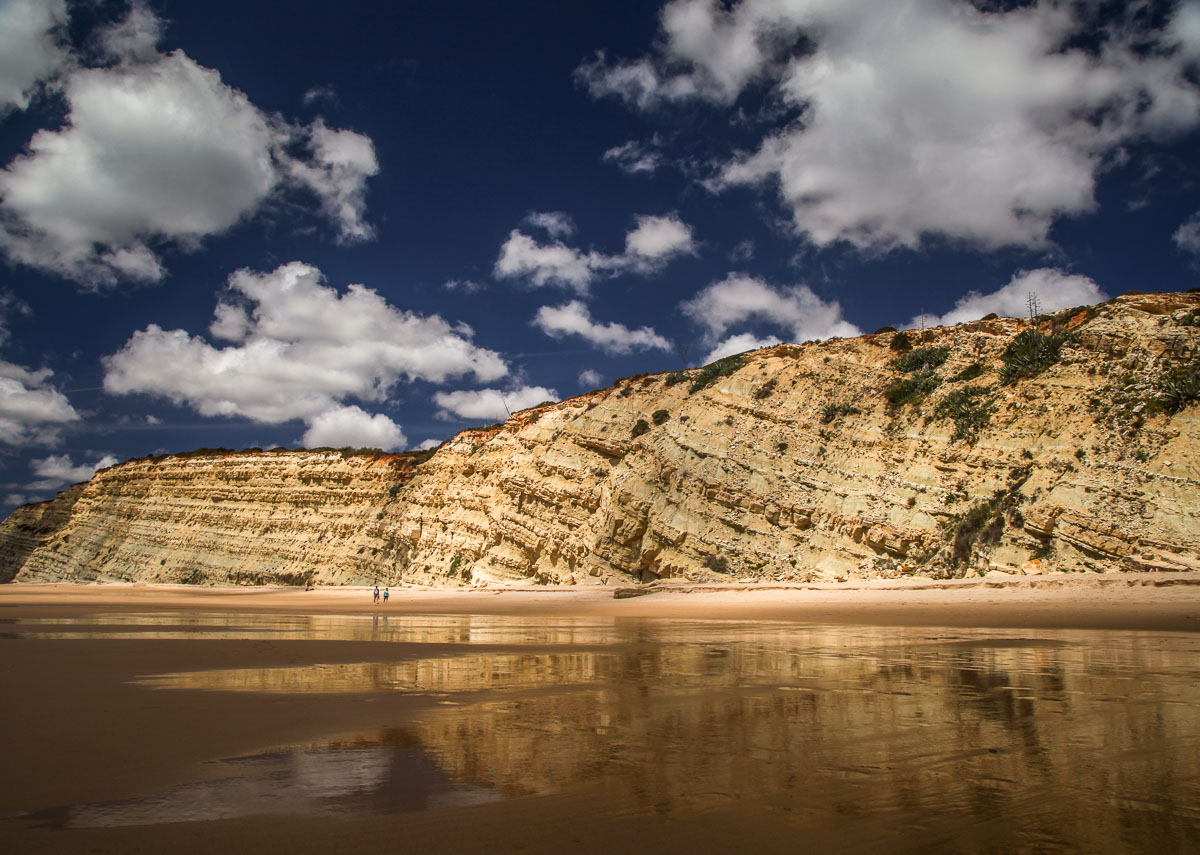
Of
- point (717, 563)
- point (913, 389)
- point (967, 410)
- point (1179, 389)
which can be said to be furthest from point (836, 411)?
point (1179, 389)

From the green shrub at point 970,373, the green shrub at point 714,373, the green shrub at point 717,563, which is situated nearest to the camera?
the green shrub at point 717,563

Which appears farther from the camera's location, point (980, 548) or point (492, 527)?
point (492, 527)

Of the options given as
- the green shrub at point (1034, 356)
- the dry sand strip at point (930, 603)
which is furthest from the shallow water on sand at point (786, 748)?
the green shrub at point (1034, 356)

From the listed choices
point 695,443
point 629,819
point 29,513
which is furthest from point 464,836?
point 29,513

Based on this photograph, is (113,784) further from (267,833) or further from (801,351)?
(801,351)

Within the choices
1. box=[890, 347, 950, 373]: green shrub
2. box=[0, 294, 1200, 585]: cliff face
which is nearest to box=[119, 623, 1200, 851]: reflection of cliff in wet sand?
box=[0, 294, 1200, 585]: cliff face

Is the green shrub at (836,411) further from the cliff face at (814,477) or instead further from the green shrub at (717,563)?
the green shrub at (717,563)
